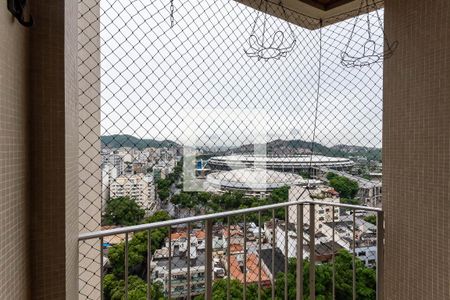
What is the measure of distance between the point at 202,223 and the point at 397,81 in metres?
1.63

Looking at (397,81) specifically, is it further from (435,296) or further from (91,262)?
(91,262)

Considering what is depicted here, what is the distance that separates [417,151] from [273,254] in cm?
116

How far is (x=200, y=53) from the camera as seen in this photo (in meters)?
1.97

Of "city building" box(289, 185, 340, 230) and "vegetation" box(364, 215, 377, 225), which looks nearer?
"vegetation" box(364, 215, 377, 225)

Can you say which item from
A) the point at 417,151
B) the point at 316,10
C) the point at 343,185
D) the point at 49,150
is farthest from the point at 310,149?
the point at 49,150

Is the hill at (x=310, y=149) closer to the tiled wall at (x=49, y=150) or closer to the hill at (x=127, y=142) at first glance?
the hill at (x=127, y=142)

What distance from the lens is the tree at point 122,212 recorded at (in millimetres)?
1600

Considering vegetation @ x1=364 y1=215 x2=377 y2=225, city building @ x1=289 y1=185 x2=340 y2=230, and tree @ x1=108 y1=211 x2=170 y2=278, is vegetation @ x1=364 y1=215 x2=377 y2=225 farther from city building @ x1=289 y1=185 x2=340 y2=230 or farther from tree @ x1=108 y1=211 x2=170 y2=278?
tree @ x1=108 y1=211 x2=170 y2=278

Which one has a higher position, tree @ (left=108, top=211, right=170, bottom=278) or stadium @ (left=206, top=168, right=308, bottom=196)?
stadium @ (left=206, top=168, right=308, bottom=196)

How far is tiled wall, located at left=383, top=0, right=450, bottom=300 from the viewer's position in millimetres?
1687

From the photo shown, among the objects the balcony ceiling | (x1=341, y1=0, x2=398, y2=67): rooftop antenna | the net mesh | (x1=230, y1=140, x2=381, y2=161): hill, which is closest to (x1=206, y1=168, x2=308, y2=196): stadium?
the net mesh

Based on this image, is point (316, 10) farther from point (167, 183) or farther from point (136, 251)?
point (136, 251)

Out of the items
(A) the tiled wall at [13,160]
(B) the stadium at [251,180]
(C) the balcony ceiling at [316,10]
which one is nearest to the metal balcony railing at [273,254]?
(B) the stadium at [251,180]

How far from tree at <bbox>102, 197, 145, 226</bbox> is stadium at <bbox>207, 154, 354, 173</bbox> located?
2.14 ft
